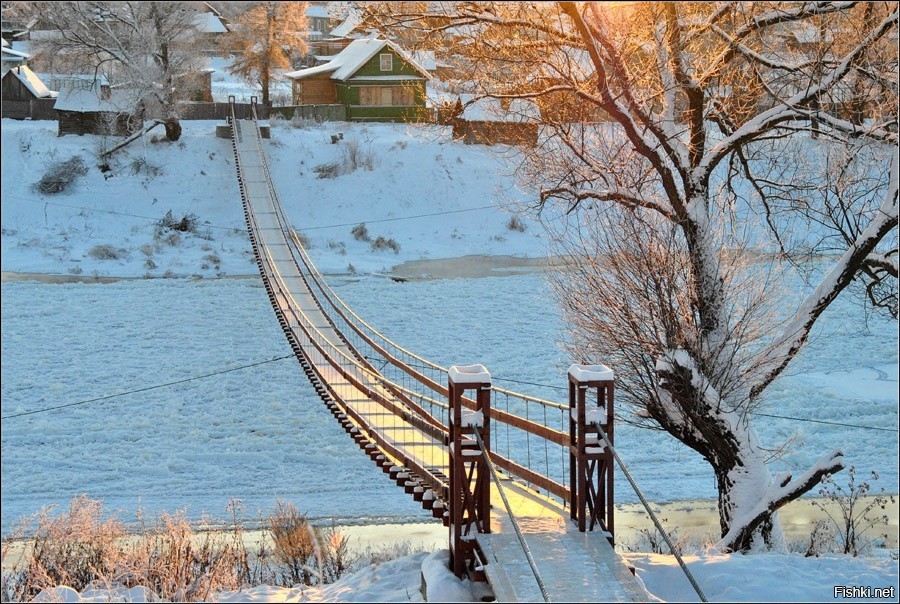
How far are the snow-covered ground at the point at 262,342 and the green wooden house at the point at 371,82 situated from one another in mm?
1288

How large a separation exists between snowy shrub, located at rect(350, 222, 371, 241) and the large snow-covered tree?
A: 17.0 metres

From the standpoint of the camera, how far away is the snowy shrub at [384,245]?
83.4 feet

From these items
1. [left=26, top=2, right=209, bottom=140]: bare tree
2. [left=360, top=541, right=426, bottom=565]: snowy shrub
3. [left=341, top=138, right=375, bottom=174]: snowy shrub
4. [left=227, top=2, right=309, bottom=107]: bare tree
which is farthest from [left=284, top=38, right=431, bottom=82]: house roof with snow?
[left=360, top=541, right=426, bottom=565]: snowy shrub

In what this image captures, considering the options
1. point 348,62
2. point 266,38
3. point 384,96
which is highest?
point 266,38

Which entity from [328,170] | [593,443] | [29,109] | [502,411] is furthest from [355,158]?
[593,443]

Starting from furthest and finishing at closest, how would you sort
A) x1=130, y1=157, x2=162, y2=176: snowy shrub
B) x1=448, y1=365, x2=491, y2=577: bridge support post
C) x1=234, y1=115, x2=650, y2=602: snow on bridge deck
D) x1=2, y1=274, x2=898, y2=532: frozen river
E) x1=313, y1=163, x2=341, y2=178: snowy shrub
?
x1=313, y1=163, x2=341, y2=178: snowy shrub, x1=130, y1=157, x2=162, y2=176: snowy shrub, x1=2, y1=274, x2=898, y2=532: frozen river, x1=448, y1=365, x2=491, y2=577: bridge support post, x1=234, y1=115, x2=650, y2=602: snow on bridge deck

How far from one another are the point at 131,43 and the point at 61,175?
407cm

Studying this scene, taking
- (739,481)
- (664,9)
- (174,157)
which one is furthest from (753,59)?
(174,157)

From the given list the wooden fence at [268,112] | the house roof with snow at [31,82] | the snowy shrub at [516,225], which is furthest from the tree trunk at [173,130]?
the snowy shrub at [516,225]

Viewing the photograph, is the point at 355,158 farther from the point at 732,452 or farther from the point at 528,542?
the point at 528,542

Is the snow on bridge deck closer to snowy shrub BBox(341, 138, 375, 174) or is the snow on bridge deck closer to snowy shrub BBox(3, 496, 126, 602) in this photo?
snowy shrub BBox(3, 496, 126, 602)

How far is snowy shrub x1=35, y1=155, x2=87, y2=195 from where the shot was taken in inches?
1089

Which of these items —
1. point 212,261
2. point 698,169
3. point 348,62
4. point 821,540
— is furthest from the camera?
point 348,62

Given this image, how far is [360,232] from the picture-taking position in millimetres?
26219
